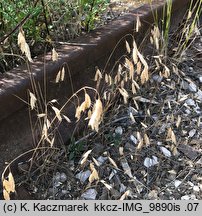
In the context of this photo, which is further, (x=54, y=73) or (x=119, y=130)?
(x=119, y=130)

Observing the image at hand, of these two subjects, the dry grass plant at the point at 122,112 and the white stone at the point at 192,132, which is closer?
the dry grass plant at the point at 122,112

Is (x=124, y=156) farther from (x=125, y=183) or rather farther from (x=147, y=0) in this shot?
(x=147, y=0)

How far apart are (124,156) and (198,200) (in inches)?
17.4

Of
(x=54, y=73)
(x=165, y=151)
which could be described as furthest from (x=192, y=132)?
(x=54, y=73)

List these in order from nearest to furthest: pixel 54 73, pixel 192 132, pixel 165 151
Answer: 1. pixel 54 73
2. pixel 165 151
3. pixel 192 132

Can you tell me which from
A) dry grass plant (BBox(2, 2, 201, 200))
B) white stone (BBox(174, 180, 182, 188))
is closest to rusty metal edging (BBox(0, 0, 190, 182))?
Answer: dry grass plant (BBox(2, 2, 201, 200))

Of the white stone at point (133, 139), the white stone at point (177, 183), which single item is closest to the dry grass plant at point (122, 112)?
the white stone at point (133, 139)

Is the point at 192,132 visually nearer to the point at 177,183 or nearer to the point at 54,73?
the point at 177,183

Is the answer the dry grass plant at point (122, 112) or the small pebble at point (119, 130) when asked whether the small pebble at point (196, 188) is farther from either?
the small pebble at point (119, 130)

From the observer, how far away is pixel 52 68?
215 cm

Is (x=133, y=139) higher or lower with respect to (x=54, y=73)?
lower

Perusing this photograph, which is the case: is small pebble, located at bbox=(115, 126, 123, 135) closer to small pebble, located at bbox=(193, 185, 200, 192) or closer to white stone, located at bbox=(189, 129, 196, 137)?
white stone, located at bbox=(189, 129, 196, 137)

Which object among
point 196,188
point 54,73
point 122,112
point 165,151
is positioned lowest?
point 196,188

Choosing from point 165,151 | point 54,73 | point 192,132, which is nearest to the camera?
point 54,73
